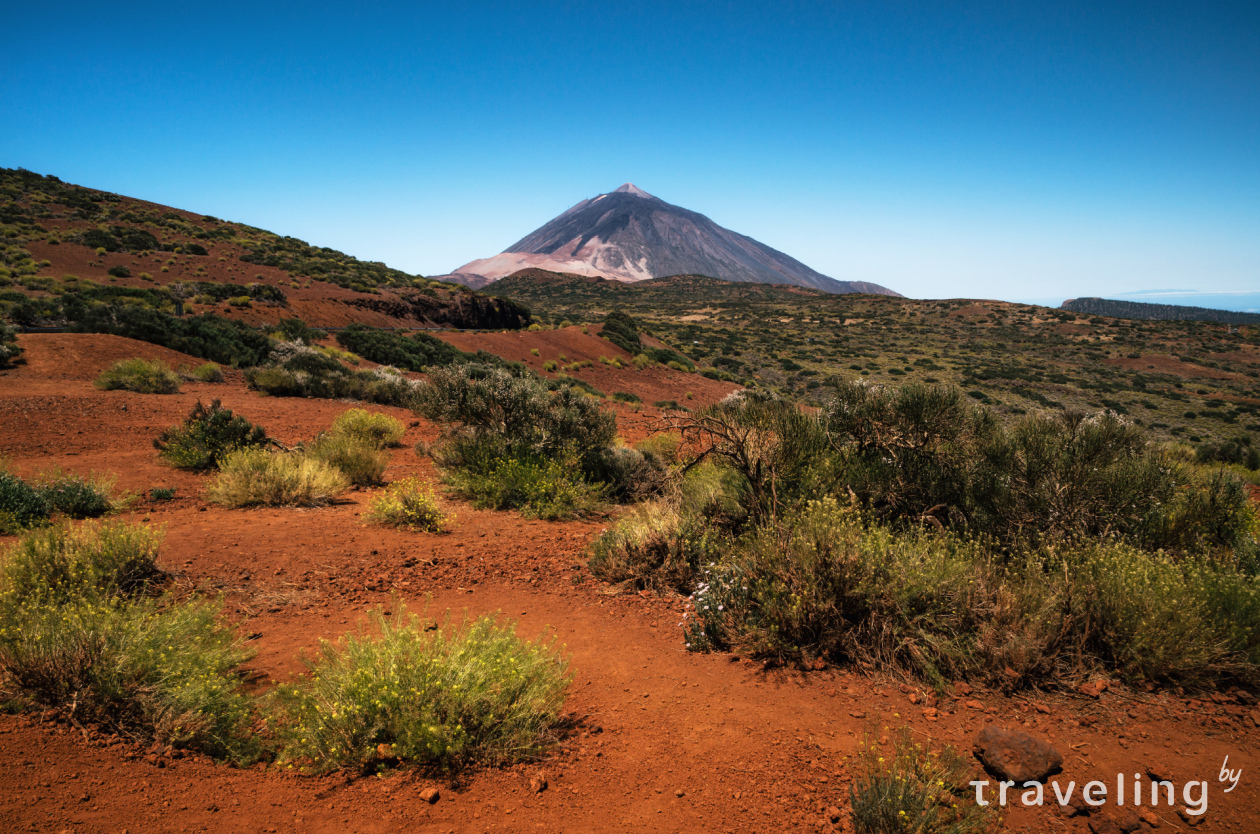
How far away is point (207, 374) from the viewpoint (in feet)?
47.1

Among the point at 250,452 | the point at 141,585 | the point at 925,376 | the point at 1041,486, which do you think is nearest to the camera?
the point at 141,585

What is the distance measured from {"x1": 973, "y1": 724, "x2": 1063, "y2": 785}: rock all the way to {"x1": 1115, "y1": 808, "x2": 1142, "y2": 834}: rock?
0.26 meters

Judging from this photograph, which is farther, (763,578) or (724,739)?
(763,578)

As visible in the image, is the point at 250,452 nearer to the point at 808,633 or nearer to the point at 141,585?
the point at 141,585

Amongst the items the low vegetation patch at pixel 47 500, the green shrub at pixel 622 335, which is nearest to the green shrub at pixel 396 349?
the green shrub at pixel 622 335

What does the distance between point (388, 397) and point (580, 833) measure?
532 inches

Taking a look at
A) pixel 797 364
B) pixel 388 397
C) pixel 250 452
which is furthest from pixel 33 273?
pixel 797 364

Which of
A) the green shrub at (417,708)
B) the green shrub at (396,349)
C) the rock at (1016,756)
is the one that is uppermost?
the green shrub at (396,349)

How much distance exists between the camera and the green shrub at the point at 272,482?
6.82 metres

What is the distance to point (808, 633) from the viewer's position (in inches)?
158

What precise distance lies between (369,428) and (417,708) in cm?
831

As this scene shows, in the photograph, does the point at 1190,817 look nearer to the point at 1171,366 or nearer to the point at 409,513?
the point at 409,513

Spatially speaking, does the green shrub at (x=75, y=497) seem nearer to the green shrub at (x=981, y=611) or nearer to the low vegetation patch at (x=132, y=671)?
the low vegetation patch at (x=132, y=671)

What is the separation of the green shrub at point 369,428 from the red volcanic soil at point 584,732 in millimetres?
3700
